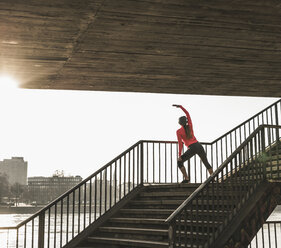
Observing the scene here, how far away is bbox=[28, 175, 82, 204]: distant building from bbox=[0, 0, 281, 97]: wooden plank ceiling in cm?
15798

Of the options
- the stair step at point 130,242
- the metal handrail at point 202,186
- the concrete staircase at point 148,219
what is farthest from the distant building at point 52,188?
the metal handrail at point 202,186

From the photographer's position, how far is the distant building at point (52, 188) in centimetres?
16700

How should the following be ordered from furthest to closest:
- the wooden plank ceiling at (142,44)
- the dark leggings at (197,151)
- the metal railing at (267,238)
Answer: the dark leggings at (197,151) → the metal railing at (267,238) → the wooden plank ceiling at (142,44)

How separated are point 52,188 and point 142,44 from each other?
6726 inches

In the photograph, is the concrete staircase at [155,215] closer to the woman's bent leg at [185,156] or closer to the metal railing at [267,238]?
the woman's bent leg at [185,156]

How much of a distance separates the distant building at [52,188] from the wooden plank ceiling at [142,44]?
158 m

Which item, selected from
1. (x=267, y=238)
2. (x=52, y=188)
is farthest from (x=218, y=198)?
(x=52, y=188)

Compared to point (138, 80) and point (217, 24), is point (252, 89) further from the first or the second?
point (217, 24)

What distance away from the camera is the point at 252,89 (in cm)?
909

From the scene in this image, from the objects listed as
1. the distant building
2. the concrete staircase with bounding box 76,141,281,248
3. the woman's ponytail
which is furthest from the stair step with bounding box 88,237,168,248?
the distant building

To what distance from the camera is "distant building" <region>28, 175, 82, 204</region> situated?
167000 mm

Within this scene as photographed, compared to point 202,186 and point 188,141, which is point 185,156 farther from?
point 202,186

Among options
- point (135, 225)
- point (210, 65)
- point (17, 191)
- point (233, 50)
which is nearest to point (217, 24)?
point (233, 50)

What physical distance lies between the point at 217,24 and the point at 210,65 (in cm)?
178
